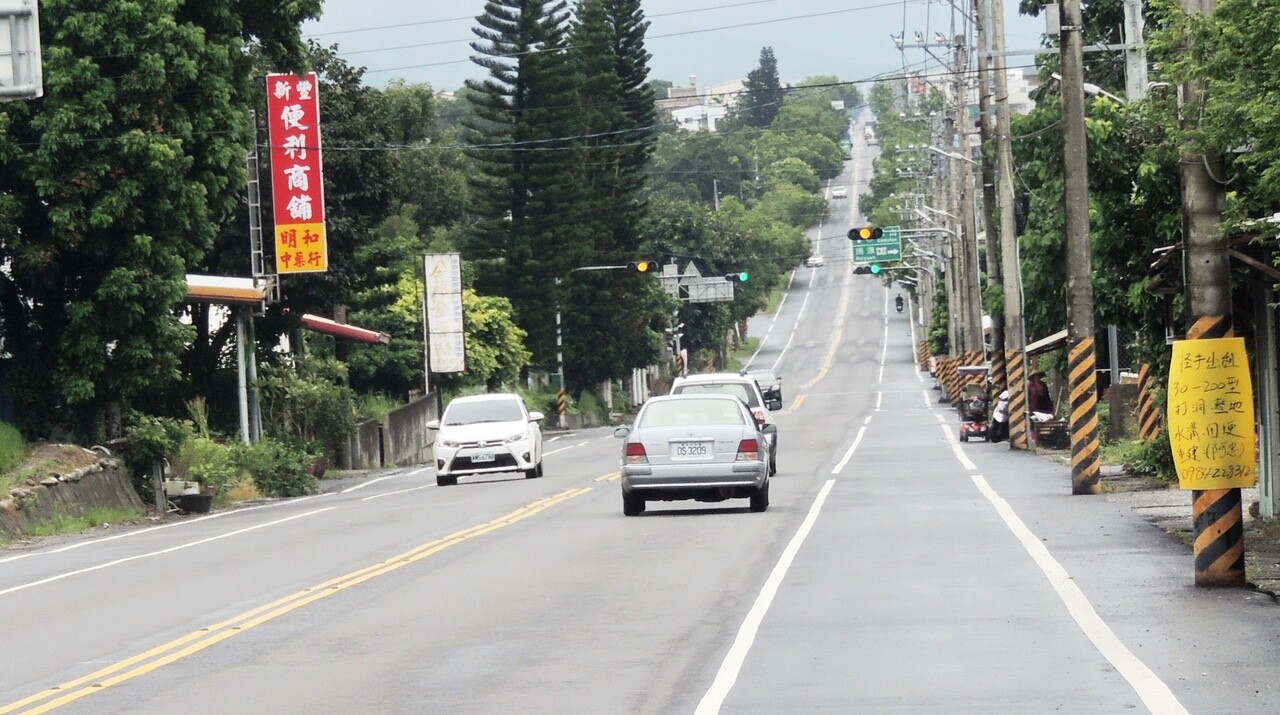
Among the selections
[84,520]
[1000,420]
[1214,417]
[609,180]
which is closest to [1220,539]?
[1214,417]

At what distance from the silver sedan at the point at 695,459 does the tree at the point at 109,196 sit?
41.4ft

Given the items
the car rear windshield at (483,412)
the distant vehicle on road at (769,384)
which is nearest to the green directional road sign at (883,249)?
the distant vehicle on road at (769,384)

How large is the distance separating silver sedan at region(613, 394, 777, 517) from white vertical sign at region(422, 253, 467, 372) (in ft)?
119

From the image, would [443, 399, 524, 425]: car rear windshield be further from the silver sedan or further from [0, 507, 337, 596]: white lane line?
the silver sedan

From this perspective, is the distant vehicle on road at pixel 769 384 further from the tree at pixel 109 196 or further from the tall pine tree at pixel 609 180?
the tree at pixel 109 196

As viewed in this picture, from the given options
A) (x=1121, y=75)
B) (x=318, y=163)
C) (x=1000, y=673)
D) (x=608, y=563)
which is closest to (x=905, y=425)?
(x=1121, y=75)

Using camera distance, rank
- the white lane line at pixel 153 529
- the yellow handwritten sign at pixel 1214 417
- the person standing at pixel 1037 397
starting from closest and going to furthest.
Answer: the yellow handwritten sign at pixel 1214 417 < the white lane line at pixel 153 529 < the person standing at pixel 1037 397

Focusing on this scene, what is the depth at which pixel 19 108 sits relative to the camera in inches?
1283

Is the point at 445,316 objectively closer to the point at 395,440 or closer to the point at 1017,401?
the point at 395,440

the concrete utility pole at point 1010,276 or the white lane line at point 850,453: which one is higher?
the concrete utility pole at point 1010,276

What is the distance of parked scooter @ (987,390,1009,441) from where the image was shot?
46781 mm

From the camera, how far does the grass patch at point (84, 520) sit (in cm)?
2961

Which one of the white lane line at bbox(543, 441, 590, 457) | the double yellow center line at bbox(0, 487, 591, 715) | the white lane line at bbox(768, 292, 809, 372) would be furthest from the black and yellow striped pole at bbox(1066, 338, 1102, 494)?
the white lane line at bbox(768, 292, 809, 372)

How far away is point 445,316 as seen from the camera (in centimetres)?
6062
